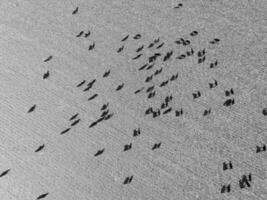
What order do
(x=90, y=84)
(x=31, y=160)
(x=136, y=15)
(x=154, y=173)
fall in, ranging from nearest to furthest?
(x=154, y=173) < (x=31, y=160) < (x=90, y=84) < (x=136, y=15)

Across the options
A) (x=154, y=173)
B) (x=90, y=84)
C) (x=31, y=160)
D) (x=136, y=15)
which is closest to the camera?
(x=154, y=173)

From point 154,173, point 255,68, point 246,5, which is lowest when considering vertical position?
point 154,173

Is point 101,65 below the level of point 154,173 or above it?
above

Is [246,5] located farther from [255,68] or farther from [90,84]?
[90,84]

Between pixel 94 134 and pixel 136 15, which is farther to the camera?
pixel 136 15

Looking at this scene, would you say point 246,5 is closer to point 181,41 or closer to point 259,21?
point 259,21

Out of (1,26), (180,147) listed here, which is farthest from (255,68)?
(1,26)
